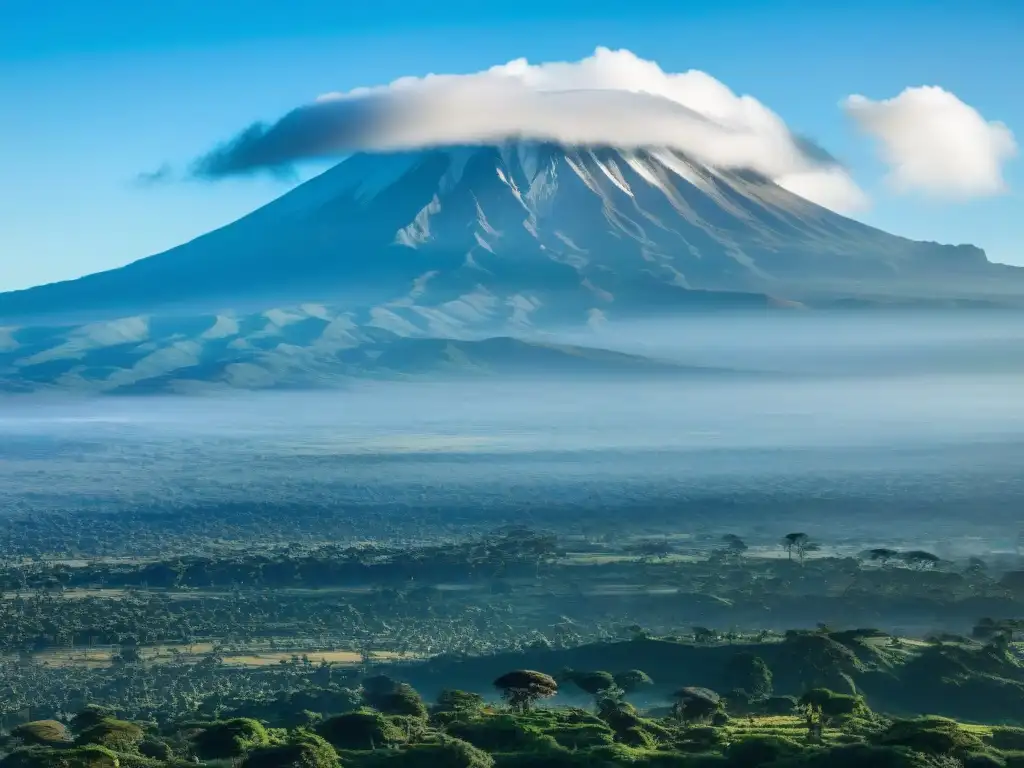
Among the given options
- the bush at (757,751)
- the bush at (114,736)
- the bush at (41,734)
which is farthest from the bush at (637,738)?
the bush at (41,734)

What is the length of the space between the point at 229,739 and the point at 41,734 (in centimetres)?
723

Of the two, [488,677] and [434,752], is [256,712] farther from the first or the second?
[434,752]

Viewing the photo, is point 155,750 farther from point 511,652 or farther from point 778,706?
point 511,652

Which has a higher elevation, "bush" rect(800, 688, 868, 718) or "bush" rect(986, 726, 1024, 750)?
"bush" rect(800, 688, 868, 718)

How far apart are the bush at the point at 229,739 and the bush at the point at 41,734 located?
209 inches

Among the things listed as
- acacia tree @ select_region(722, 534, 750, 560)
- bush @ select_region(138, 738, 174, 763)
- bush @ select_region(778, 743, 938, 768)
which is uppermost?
bush @ select_region(778, 743, 938, 768)

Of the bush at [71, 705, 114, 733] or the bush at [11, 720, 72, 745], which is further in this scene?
the bush at [71, 705, 114, 733]

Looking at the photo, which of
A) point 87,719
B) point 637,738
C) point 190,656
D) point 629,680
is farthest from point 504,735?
point 190,656

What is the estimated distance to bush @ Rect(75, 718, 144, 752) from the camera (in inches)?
1843

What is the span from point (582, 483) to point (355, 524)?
190ft

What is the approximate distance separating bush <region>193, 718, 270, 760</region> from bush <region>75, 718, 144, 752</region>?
6.17ft

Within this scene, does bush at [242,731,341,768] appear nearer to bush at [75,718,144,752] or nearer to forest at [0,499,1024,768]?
forest at [0,499,1024,768]

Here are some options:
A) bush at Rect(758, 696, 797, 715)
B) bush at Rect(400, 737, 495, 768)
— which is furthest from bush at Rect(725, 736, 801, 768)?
bush at Rect(758, 696, 797, 715)

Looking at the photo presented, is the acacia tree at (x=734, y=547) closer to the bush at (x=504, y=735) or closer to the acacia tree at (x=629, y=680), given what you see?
the acacia tree at (x=629, y=680)
